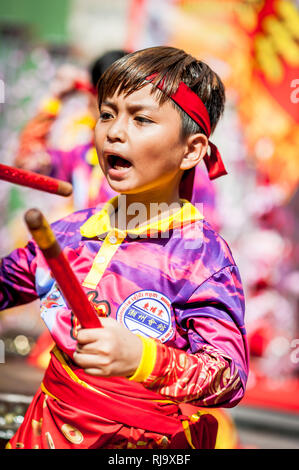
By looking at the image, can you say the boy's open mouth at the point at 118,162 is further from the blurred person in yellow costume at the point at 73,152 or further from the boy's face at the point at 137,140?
the blurred person in yellow costume at the point at 73,152

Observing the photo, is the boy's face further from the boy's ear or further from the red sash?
the red sash

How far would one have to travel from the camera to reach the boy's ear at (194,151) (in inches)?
36.1

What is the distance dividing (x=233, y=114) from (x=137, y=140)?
254 cm

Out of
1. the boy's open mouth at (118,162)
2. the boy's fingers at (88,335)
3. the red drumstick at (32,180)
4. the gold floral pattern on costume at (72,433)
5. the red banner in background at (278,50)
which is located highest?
the red banner in background at (278,50)

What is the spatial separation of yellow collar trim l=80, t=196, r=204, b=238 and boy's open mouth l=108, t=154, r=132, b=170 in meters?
0.11

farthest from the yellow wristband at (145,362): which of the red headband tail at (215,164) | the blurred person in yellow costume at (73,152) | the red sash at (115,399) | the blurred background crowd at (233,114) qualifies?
the blurred background crowd at (233,114)

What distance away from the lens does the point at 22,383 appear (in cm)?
247

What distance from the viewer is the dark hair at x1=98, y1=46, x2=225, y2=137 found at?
851mm

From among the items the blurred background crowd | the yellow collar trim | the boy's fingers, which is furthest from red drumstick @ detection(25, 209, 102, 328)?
the blurred background crowd

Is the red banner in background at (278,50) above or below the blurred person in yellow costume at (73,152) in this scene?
above

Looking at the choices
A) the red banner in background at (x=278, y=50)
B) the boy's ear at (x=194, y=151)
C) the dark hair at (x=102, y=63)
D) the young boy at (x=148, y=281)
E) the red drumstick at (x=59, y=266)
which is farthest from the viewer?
the red banner in background at (x=278, y=50)

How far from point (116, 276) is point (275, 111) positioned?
2.56m

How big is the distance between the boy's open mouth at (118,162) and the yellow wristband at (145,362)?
0.98 feet
